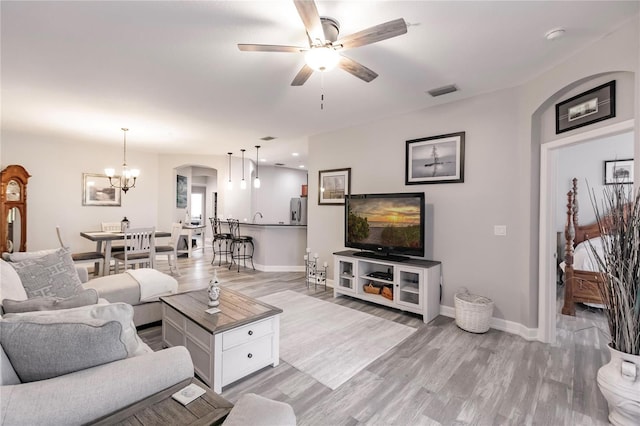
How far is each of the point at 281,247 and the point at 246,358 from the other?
13.0ft

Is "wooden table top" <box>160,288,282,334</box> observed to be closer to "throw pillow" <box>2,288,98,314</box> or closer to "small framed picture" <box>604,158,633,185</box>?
"throw pillow" <box>2,288,98,314</box>

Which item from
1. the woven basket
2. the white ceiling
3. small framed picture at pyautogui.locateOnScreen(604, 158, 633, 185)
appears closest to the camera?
the white ceiling

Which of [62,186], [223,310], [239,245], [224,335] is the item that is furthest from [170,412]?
[62,186]

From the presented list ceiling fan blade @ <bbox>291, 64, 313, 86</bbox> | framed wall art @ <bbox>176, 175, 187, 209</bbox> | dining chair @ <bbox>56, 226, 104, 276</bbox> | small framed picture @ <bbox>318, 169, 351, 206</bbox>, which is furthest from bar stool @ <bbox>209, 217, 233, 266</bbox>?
ceiling fan blade @ <bbox>291, 64, 313, 86</bbox>

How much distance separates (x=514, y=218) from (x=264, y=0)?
3.17 meters

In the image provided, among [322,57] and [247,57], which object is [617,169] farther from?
[247,57]

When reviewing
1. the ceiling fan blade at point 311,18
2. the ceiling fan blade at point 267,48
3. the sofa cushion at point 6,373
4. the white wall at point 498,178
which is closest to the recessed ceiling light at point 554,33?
the white wall at point 498,178

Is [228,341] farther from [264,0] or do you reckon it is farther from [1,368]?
[264,0]

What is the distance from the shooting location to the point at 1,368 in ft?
3.43

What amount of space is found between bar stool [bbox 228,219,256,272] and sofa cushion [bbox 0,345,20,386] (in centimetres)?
527

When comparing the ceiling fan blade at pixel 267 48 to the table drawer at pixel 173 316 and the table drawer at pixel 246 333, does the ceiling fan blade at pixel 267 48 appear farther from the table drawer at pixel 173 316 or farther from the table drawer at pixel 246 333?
the table drawer at pixel 173 316

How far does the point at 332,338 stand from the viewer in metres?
2.96

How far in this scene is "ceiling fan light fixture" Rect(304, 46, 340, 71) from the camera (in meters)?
1.85

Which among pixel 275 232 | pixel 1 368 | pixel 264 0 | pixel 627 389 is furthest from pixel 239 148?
pixel 627 389
